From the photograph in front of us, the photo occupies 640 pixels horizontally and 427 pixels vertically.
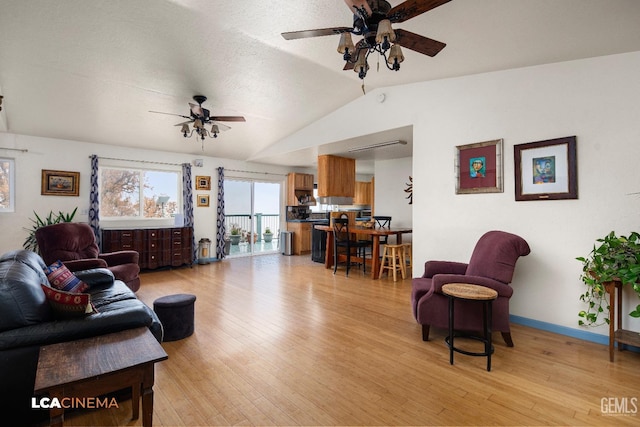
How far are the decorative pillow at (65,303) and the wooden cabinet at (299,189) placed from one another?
6.75 meters

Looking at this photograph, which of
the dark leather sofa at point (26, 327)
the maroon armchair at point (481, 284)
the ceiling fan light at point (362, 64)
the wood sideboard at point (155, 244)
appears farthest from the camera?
the wood sideboard at point (155, 244)

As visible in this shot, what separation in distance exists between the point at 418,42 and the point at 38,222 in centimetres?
643

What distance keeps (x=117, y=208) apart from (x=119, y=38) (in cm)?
398

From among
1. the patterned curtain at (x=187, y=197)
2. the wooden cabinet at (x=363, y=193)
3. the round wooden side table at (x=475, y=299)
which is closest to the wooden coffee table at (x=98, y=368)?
the round wooden side table at (x=475, y=299)

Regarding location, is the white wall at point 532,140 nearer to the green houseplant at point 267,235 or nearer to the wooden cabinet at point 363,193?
the green houseplant at point 267,235

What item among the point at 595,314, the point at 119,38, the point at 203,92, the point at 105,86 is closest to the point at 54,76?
the point at 105,86

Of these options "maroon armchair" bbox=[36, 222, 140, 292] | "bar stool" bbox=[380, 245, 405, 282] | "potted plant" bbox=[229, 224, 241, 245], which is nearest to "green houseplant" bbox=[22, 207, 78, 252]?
"maroon armchair" bbox=[36, 222, 140, 292]

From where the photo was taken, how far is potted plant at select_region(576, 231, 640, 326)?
7.75ft

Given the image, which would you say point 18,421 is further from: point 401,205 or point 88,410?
point 401,205

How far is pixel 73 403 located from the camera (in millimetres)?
1494

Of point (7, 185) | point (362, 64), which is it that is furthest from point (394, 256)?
point (7, 185)

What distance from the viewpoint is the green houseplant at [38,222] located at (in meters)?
5.08

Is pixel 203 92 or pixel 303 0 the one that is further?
pixel 203 92

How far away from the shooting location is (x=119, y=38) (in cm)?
308
